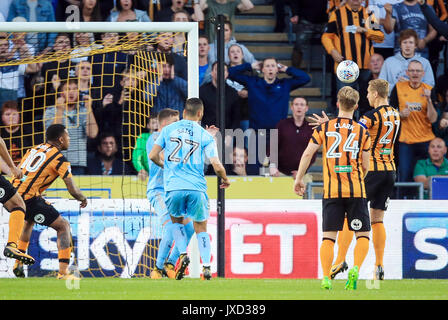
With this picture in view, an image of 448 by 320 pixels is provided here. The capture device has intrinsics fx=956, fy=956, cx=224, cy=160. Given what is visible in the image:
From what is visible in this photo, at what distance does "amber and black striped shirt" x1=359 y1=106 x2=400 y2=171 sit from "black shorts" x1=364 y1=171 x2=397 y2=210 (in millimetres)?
62

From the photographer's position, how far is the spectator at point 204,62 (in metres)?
13.7

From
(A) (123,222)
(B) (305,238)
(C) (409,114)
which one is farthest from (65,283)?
(C) (409,114)

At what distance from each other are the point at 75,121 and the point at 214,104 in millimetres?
1948

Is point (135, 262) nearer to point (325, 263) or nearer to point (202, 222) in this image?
point (202, 222)

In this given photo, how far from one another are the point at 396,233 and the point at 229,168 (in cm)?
255

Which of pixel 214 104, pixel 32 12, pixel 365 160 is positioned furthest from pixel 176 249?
pixel 32 12

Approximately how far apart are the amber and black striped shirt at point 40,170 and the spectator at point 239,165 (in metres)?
3.39

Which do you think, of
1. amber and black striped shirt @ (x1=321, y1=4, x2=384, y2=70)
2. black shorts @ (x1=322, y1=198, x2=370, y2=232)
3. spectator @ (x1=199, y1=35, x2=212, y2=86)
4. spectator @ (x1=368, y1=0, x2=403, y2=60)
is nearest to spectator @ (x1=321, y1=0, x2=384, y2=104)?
amber and black striped shirt @ (x1=321, y1=4, x2=384, y2=70)

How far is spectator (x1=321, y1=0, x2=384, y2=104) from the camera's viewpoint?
1417 cm

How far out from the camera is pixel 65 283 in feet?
30.5

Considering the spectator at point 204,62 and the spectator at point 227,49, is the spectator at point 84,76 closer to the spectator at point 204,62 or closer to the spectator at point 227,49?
the spectator at point 204,62

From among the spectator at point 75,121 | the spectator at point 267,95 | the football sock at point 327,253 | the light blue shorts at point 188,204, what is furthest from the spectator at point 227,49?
the football sock at point 327,253

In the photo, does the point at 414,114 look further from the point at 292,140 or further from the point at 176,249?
the point at 176,249

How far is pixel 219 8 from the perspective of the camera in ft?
48.9
